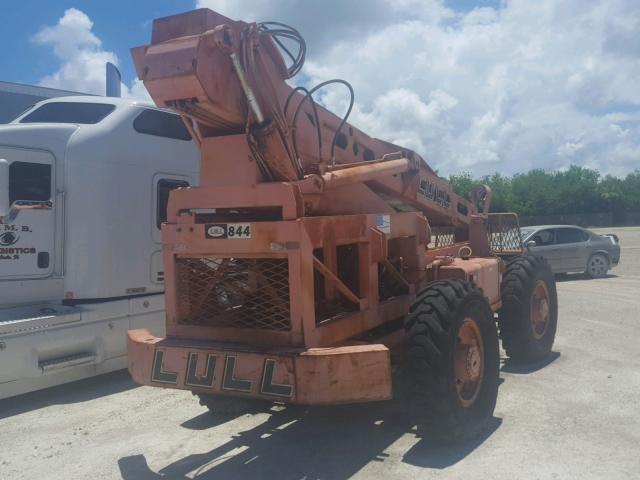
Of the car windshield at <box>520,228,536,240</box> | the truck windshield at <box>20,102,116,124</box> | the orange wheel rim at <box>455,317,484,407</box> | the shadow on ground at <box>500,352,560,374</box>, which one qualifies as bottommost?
the shadow on ground at <box>500,352,560,374</box>

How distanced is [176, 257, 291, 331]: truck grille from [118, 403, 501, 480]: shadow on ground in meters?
0.99

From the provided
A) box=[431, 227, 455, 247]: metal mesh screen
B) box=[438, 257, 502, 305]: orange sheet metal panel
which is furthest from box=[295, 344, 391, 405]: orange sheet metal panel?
box=[431, 227, 455, 247]: metal mesh screen

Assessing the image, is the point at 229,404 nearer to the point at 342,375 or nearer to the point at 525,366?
the point at 342,375

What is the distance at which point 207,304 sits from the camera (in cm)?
475

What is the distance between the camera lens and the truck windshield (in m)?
6.95

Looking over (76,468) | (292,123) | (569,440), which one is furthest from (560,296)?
(76,468)

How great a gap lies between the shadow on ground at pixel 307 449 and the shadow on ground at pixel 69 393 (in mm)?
1624

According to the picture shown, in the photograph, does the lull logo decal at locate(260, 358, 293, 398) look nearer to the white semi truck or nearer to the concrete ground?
the concrete ground

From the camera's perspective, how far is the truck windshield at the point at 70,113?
6.95m

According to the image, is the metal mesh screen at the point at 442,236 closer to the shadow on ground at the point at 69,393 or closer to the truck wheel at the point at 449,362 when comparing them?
the truck wheel at the point at 449,362

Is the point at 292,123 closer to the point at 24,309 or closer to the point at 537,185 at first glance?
the point at 24,309

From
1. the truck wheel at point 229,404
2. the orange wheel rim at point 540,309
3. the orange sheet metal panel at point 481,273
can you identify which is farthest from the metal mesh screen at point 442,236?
the truck wheel at point 229,404

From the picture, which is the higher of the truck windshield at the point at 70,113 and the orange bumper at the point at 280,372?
the truck windshield at the point at 70,113

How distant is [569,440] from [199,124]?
12.3 ft
